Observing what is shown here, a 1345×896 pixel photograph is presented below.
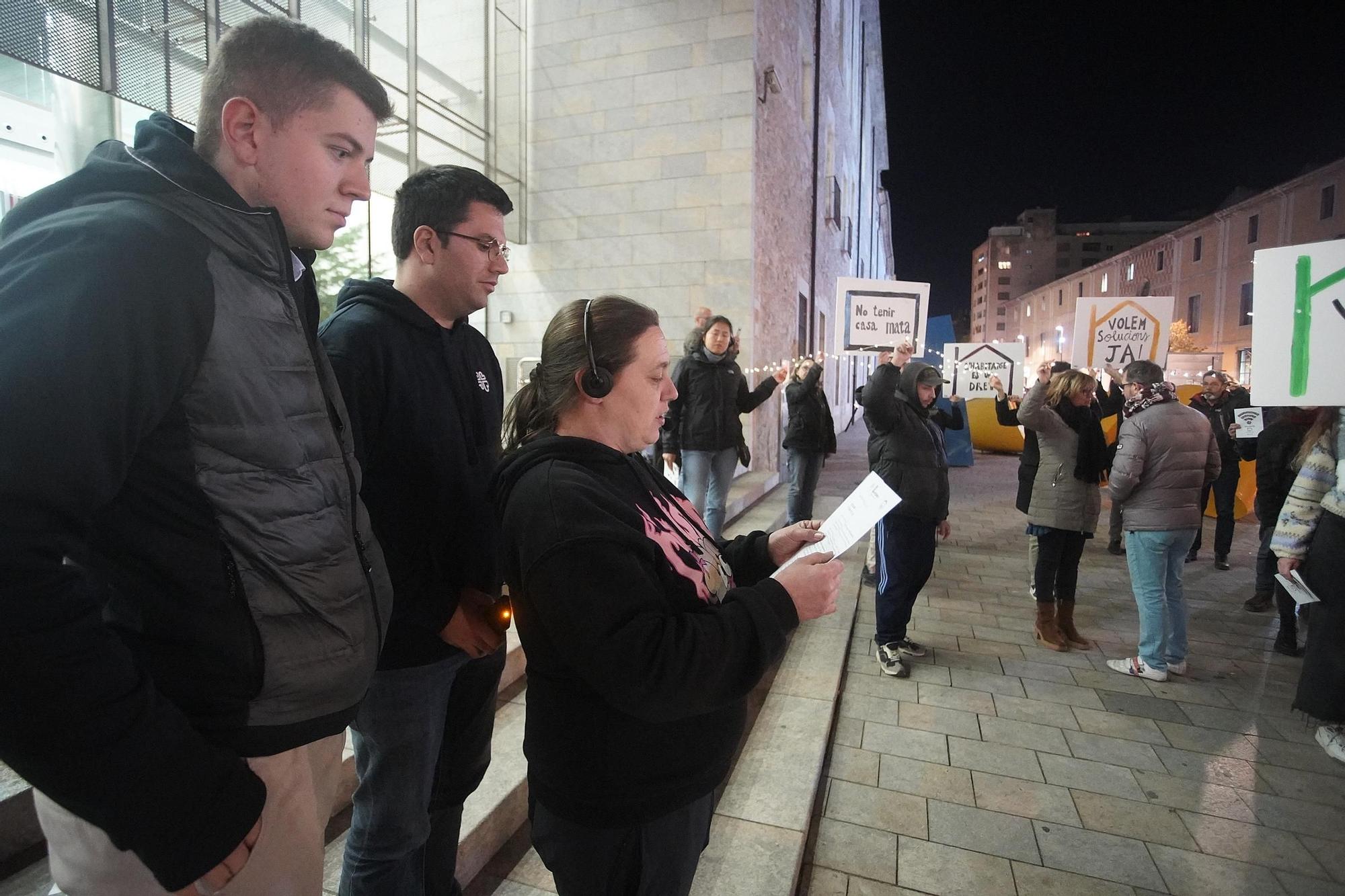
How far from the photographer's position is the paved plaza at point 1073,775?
2.61 metres

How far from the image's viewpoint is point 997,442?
16000mm

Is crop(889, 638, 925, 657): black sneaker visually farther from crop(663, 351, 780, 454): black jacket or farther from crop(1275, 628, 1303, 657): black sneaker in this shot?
crop(1275, 628, 1303, 657): black sneaker

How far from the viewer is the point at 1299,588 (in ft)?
10.2

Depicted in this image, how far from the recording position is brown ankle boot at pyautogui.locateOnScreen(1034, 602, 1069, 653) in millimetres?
4738

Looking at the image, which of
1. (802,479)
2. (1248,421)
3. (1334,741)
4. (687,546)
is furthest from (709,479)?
(1248,421)

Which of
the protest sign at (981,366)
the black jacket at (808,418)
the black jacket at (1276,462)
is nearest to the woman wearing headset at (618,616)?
the black jacket at (808,418)

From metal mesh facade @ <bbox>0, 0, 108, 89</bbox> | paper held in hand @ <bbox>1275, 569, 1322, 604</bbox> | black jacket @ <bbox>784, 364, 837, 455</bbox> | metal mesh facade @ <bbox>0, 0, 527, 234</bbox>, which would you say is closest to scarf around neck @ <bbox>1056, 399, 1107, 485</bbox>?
paper held in hand @ <bbox>1275, 569, 1322, 604</bbox>

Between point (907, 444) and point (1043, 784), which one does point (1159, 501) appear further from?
point (1043, 784)

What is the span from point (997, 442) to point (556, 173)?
40.1 feet

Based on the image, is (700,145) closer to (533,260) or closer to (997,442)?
(533,260)

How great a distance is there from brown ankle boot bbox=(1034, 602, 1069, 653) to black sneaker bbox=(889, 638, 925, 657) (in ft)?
2.96

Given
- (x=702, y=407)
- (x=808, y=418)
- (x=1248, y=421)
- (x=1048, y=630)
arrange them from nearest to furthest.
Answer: (x=1048, y=630)
(x=702, y=407)
(x=808, y=418)
(x=1248, y=421)

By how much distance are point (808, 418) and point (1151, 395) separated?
269 centimetres

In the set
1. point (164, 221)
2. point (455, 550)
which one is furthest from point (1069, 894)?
point (164, 221)
